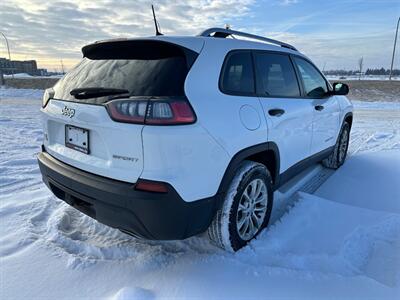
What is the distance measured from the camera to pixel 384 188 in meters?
3.83

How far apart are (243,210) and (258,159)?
20.0 inches

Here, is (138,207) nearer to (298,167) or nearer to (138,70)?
(138,70)

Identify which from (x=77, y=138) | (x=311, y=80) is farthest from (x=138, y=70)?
(x=311, y=80)

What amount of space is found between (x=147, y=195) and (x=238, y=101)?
1.00 metres

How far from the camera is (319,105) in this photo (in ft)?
12.4

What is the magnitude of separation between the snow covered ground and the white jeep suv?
0.28 metres

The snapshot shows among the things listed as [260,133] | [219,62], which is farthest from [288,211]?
[219,62]

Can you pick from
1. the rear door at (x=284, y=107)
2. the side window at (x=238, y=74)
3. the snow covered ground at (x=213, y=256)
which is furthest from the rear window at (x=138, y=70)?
the snow covered ground at (x=213, y=256)

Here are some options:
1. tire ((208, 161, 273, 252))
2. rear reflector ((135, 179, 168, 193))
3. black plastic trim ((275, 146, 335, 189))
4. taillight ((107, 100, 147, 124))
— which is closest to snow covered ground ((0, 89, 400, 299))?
tire ((208, 161, 273, 252))

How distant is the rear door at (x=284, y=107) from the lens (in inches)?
110

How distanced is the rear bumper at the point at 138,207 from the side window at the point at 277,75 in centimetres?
128

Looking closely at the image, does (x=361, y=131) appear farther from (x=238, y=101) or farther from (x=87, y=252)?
(x=87, y=252)

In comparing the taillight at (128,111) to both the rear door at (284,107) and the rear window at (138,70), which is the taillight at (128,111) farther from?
the rear door at (284,107)

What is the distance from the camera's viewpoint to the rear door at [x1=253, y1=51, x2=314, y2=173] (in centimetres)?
279
